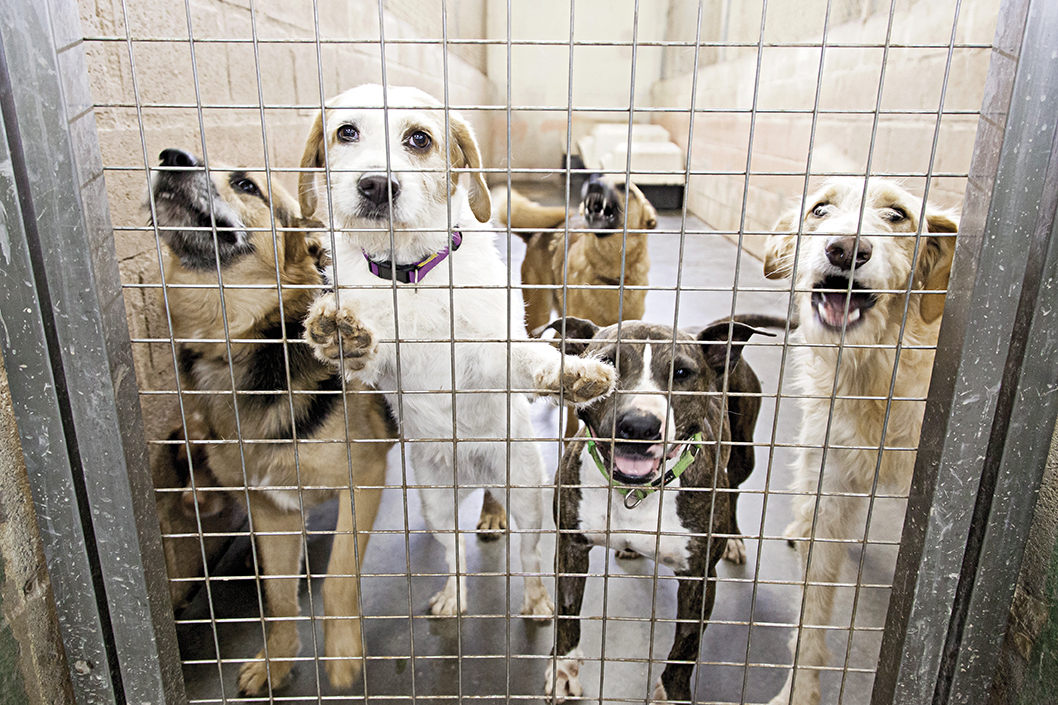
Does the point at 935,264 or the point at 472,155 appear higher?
the point at 472,155

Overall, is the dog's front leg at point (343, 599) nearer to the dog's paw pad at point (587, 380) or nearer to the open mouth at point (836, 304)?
the dog's paw pad at point (587, 380)

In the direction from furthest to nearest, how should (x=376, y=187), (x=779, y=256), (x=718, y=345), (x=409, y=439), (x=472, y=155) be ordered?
1. (x=779, y=256)
2. (x=472, y=155)
3. (x=718, y=345)
4. (x=376, y=187)
5. (x=409, y=439)

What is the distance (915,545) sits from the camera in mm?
1348

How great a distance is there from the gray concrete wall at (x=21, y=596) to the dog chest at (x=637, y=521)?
1150 mm

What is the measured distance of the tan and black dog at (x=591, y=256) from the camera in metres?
3.34

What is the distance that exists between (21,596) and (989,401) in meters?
1.78

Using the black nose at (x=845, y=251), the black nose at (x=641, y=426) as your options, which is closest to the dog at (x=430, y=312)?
the black nose at (x=641, y=426)

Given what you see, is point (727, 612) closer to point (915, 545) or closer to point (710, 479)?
point (710, 479)

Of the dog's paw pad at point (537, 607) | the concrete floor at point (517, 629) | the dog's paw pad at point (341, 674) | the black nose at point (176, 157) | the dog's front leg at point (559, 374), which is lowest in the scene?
the concrete floor at point (517, 629)

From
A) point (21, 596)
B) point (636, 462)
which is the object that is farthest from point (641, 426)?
point (21, 596)

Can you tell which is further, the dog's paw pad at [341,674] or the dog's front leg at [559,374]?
the dog's paw pad at [341,674]

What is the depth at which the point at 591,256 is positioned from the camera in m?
3.59

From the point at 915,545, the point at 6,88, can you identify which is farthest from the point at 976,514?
the point at 6,88

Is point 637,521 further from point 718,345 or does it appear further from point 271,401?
point 271,401
